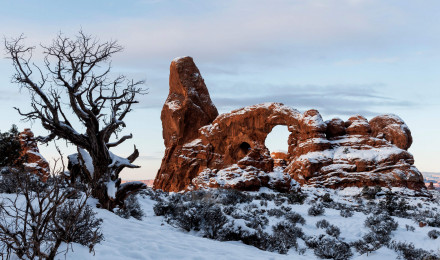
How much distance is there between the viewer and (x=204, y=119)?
49.9 m

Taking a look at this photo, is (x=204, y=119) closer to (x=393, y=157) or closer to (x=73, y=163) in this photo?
(x=393, y=157)

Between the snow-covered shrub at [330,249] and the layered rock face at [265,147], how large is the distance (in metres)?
13.7

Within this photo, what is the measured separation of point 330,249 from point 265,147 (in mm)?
30009

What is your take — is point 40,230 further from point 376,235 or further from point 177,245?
point 376,235

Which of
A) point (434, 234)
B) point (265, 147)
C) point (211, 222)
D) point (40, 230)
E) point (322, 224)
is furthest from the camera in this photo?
point (265, 147)

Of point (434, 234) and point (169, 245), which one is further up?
point (169, 245)

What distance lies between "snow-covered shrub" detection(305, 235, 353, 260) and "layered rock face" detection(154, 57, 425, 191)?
13713 millimetres

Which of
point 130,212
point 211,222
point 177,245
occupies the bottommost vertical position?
point 130,212

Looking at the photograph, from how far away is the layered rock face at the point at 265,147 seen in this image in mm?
29234

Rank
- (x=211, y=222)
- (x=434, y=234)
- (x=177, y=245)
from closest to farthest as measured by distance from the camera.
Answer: (x=177, y=245) → (x=211, y=222) → (x=434, y=234)

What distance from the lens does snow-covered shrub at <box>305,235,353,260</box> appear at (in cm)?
959

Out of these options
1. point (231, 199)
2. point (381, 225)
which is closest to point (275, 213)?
point (231, 199)

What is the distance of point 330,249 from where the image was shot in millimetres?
9797

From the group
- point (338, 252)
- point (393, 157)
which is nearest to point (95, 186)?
point (338, 252)
